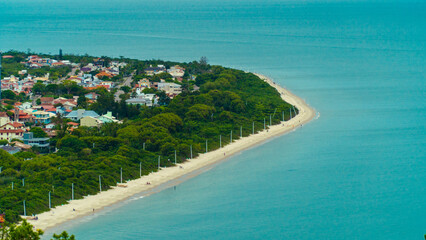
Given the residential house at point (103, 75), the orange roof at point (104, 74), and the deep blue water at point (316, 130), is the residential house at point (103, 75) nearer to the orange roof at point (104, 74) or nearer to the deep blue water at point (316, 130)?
the orange roof at point (104, 74)

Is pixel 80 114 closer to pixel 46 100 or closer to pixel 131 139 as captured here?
pixel 46 100

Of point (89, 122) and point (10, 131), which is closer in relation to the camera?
point (10, 131)

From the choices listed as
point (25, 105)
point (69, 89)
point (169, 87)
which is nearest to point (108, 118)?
point (25, 105)

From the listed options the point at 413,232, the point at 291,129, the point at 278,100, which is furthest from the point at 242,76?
the point at 413,232

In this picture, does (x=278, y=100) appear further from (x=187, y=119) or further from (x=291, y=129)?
(x=187, y=119)

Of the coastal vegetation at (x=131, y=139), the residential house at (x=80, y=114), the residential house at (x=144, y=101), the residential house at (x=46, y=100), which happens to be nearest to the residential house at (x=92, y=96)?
the coastal vegetation at (x=131, y=139)

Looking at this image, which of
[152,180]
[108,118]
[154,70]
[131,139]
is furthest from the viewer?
[154,70]

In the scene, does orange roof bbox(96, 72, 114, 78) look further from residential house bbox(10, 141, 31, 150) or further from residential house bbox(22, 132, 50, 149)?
residential house bbox(10, 141, 31, 150)
